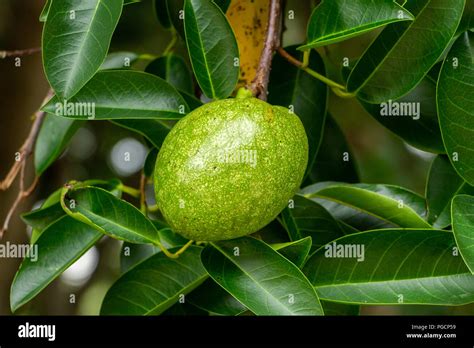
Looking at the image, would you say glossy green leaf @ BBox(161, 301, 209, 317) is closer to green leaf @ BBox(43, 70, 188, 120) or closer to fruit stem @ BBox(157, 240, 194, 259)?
fruit stem @ BBox(157, 240, 194, 259)

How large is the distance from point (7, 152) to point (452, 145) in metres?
1.58

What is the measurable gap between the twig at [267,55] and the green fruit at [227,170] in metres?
0.07

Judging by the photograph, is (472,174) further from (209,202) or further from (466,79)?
(209,202)

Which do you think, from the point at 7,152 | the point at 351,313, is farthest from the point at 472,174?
the point at 7,152

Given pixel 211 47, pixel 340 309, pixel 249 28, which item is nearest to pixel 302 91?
pixel 249 28

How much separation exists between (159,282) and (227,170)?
0.25 metres

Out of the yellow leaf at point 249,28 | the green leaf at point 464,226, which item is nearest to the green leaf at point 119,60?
the yellow leaf at point 249,28

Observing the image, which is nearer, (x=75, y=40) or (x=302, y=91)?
(x=75, y=40)

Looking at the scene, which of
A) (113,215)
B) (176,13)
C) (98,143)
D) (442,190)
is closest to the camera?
(113,215)

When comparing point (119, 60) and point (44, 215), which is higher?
point (119, 60)

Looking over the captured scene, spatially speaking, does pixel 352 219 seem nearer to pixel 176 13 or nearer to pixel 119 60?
pixel 176 13

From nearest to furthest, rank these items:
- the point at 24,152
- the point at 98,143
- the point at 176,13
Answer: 1. the point at 176,13
2. the point at 24,152
3. the point at 98,143

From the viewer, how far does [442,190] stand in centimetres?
98

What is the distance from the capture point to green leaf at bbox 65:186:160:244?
33.9 inches
